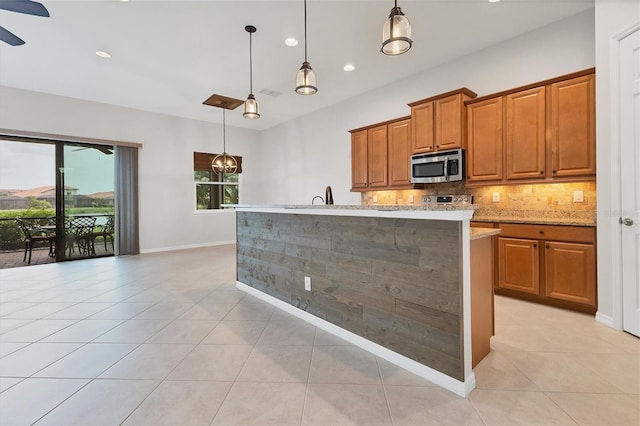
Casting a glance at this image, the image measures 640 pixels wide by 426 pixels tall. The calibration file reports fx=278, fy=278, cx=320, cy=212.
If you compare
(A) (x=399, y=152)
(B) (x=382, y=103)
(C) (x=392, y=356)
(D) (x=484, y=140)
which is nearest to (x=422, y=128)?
(A) (x=399, y=152)

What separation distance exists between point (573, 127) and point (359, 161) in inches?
113

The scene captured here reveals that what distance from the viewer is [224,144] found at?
7.50 metres

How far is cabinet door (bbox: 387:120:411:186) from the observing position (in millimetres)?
4320

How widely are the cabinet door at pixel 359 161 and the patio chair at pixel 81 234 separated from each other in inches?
221

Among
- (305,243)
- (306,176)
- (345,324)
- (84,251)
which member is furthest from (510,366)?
(84,251)

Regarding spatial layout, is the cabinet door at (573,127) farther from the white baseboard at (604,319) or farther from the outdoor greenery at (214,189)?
the outdoor greenery at (214,189)

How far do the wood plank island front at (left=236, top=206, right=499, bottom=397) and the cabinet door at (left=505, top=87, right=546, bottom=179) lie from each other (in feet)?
6.32

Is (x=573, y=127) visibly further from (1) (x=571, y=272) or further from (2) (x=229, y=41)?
(2) (x=229, y=41)

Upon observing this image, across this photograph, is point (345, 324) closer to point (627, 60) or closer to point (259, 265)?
point (259, 265)

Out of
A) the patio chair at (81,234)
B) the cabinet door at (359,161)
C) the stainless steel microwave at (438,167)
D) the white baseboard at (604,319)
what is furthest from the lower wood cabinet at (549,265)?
the patio chair at (81,234)

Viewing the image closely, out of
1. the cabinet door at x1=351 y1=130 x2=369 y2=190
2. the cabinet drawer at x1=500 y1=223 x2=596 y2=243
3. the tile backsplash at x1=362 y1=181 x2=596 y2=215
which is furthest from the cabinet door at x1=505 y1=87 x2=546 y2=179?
the cabinet door at x1=351 y1=130 x2=369 y2=190

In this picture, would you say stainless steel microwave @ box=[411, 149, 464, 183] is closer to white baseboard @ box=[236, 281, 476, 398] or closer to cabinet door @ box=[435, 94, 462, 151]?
cabinet door @ box=[435, 94, 462, 151]

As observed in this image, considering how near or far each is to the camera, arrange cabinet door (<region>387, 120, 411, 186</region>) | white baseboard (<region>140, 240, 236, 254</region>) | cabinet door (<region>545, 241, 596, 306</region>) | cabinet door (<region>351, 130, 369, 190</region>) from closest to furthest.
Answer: cabinet door (<region>545, 241, 596, 306</region>) < cabinet door (<region>387, 120, 411, 186</region>) < cabinet door (<region>351, 130, 369, 190</region>) < white baseboard (<region>140, 240, 236, 254</region>)

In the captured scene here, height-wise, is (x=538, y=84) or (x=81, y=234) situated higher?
(x=538, y=84)
